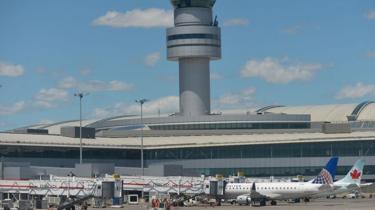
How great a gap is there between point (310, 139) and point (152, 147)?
30.2 metres

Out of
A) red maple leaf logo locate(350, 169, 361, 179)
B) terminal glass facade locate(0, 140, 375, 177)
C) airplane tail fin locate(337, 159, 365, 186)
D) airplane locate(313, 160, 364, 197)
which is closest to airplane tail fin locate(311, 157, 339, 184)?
airplane locate(313, 160, 364, 197)

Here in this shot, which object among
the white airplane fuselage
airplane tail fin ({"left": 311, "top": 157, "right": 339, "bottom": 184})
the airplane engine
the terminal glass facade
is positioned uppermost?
the terminal glass facade

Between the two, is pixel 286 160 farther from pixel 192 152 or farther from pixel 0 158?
pixel 0 158

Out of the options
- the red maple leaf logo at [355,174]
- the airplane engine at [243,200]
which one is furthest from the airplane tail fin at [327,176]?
the airplane engine at [243,200]

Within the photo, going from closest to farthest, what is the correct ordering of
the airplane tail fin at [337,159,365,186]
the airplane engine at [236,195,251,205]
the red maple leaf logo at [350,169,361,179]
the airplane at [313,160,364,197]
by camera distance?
the airplane at [313,160,364,197]
the airplane engine at [236,195,251,205]
the airplane tail fin at [337,159,365,186]
the red maple leaf logo at [350,169,361,179]

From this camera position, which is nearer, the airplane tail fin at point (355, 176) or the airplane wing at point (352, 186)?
the airplane wing at point (352, 186)

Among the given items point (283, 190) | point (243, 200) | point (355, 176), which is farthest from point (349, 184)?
point (243, 200)

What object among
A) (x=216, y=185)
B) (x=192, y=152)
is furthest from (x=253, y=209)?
(x=192, y=152)

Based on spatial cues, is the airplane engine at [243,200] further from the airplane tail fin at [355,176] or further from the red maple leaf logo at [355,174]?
the red maple leaf logo at [355,174]

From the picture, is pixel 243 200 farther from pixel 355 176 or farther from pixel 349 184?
pixel 355 176

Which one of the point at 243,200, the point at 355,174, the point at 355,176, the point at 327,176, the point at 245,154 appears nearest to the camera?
the point at 327,176

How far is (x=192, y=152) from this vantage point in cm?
19850

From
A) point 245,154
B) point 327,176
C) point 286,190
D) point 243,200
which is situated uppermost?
point 245,154

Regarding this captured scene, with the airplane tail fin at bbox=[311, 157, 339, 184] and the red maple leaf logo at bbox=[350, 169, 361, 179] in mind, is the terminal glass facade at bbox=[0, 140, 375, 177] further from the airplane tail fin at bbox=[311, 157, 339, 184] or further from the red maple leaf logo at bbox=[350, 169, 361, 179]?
the airplane tail fin at bbox=[311, 157, 339, 184]
